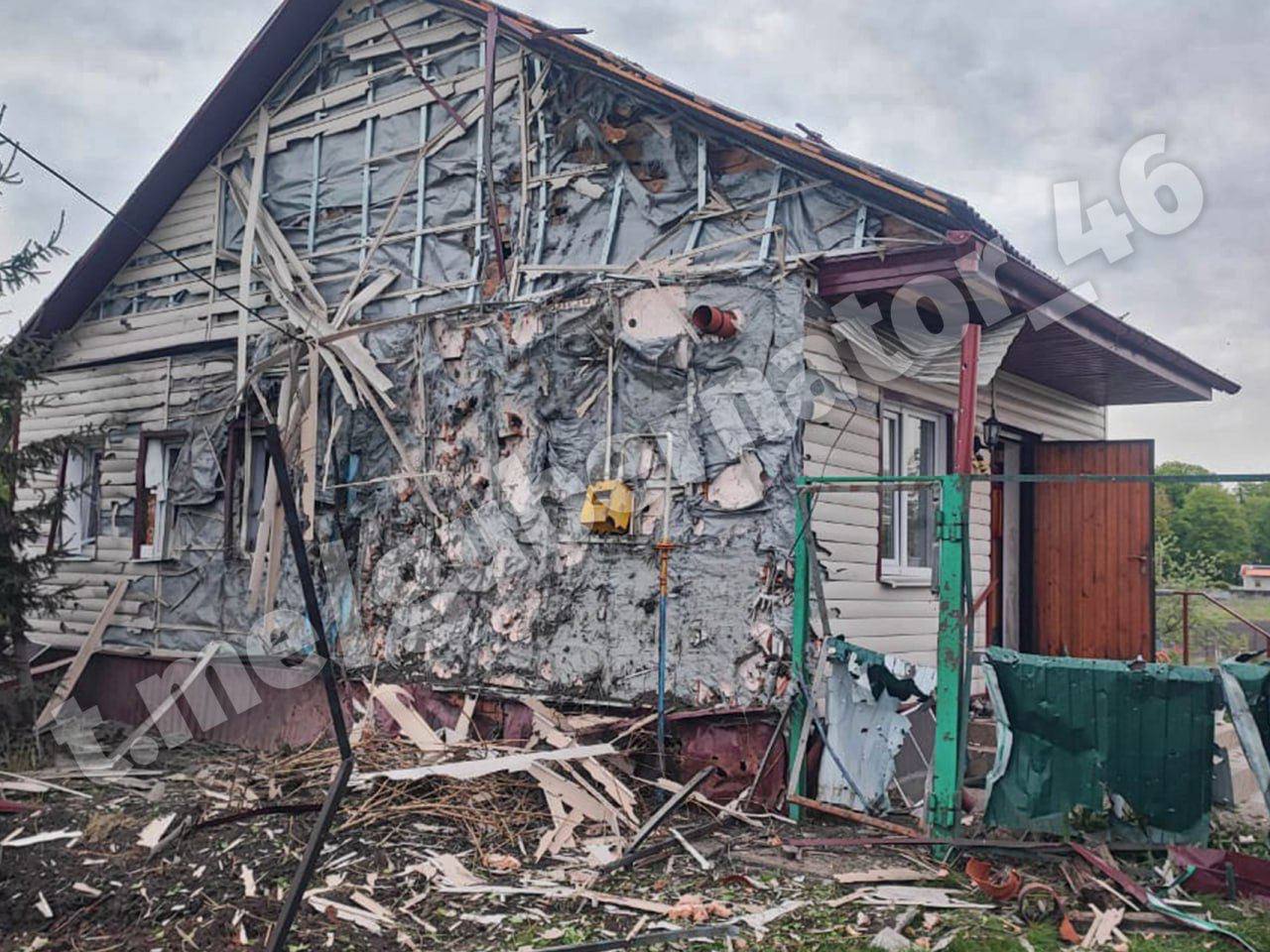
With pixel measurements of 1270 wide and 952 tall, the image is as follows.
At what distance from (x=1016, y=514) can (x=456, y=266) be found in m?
6.39

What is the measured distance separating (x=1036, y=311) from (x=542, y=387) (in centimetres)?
388

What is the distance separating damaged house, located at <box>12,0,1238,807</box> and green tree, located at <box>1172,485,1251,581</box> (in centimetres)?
3253

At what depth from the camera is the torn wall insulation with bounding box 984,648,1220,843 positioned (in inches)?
239

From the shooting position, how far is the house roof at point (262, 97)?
24.2 ft

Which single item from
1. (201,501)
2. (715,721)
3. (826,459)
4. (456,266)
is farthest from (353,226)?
(715,721)

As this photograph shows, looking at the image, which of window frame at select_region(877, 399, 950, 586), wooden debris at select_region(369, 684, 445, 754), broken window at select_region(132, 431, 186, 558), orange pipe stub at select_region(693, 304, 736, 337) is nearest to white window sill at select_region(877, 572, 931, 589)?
window frame at select_region(877, 399, 950, 586)

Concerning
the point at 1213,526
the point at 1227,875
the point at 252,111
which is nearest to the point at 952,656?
the point at 1227,875

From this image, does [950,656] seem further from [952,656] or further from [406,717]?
[406,717]

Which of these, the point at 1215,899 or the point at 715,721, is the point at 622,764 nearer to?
the point at 715,721

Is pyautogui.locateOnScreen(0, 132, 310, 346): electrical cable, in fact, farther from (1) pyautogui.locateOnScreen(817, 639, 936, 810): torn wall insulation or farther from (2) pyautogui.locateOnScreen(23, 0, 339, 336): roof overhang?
(1) pyautogui.locateOnScreen(817, 639, 936, 810): torn wall insulation

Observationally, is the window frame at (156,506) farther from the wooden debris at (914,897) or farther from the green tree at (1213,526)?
the green tree at (1213,526)

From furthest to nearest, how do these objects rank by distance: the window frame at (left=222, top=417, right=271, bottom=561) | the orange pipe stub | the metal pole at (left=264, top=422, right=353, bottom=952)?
1. the window frame at (left=222, top=417, right=271, bottom=561)
2. the orange pipe stub
3. the metal pole at (left=264, top=422, right=353, bottom=952)

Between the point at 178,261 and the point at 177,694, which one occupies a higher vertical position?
the point at 178,261

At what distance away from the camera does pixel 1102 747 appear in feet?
20.5
